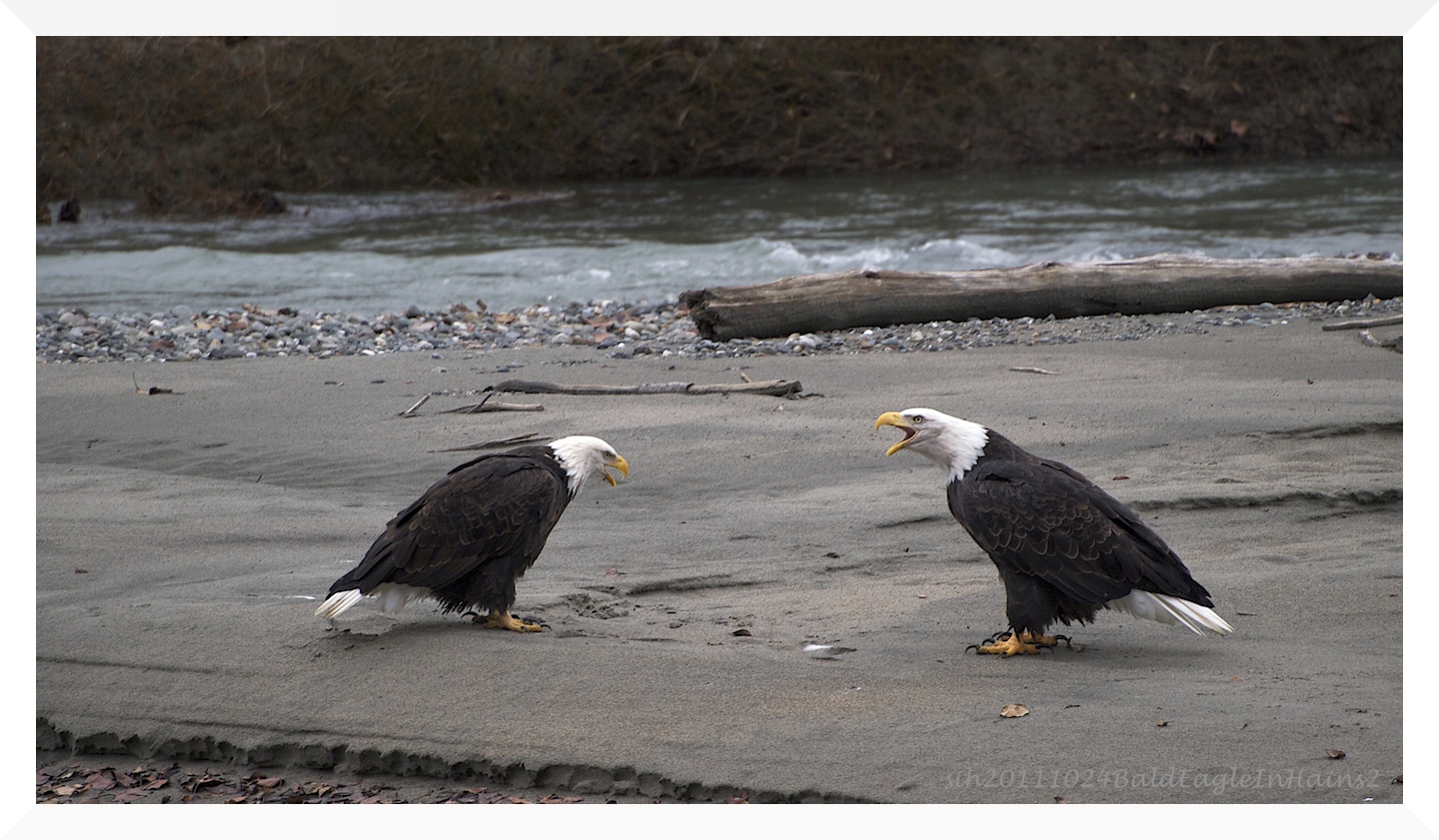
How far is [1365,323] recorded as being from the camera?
8070 mm

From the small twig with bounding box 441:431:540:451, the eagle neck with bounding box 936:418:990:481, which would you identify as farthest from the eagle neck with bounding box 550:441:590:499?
the small twig with bounding box 441:431:540:451

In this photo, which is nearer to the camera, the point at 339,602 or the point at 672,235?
the point at 339,602

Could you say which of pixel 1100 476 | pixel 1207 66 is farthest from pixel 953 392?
pixel 1207 66

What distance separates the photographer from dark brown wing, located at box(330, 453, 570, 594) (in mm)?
3805

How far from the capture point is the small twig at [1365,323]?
8.03 meters

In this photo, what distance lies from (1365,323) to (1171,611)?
5231 mm

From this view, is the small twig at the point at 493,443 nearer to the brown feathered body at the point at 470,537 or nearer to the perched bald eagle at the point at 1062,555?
the brown feathered body at the point at 470,537

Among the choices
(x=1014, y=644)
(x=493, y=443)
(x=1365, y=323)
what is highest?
(x=1365, y=323)

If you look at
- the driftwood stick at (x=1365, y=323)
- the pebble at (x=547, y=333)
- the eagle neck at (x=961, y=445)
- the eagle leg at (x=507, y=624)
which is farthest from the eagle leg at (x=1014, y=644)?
the driftwood stick at (x=1365, y=323)

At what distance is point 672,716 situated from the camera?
10.7 feet

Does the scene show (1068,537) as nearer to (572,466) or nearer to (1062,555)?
(1062,555)

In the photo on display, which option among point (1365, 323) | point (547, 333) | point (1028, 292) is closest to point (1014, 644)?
point (1365, 323)

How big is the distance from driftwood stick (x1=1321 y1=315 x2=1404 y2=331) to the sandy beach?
0.78 metres

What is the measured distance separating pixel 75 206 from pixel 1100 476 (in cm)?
1928
